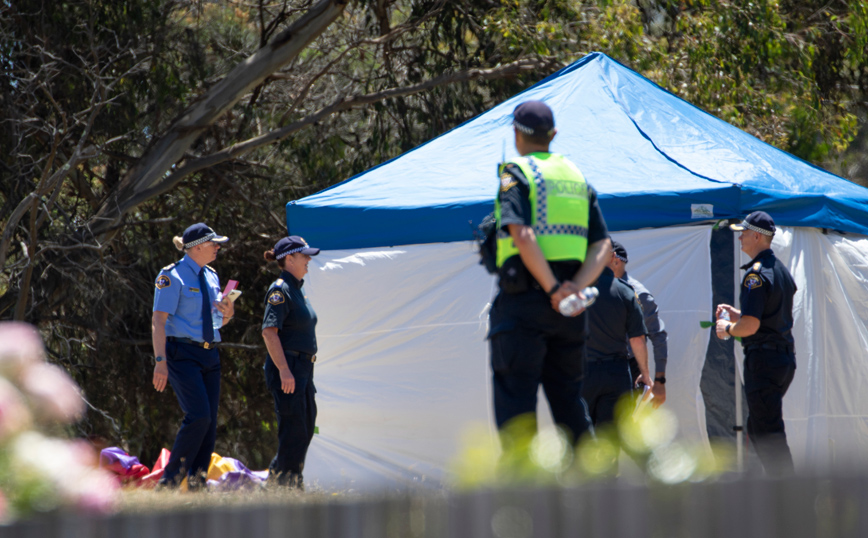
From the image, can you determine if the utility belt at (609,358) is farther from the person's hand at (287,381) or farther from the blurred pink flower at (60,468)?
the blurred pink flower at (60,468)

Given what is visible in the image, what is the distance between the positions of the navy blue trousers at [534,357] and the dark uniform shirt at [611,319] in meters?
1.50

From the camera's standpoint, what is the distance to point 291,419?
6.04m

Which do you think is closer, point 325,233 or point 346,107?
point 325,233

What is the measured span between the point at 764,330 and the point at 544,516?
4.22 meters

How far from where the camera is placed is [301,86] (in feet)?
37.7

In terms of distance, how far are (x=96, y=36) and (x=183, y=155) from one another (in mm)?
1542

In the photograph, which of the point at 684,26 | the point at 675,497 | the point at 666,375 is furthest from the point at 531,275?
the point at 684,26

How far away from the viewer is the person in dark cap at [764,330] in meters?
5.28

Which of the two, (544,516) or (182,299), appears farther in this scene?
(182,299)

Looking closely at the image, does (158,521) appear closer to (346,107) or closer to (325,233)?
(325,233)

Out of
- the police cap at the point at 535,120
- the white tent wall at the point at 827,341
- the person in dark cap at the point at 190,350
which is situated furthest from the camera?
the person in dark cap at the point at 190,350

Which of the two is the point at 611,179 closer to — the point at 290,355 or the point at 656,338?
the point at 656,338

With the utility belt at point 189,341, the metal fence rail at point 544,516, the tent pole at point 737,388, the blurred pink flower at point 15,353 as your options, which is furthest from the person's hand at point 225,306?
the metal fence rail at point 544,516

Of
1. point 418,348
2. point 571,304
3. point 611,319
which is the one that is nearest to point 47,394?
point 571,304
